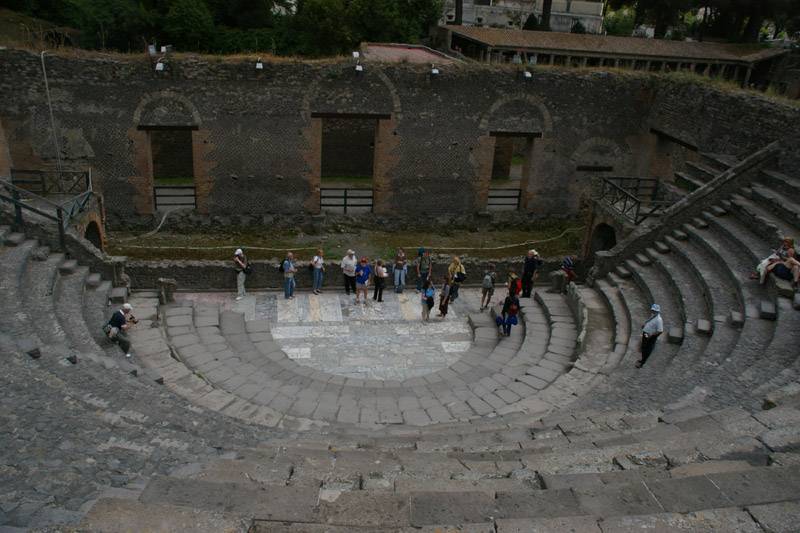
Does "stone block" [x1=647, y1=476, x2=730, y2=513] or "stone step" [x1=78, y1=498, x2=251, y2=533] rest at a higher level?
"stone step" [x1=78, y1=498, x2=251, y2=533]

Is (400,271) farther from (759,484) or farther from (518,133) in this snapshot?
(759,484)

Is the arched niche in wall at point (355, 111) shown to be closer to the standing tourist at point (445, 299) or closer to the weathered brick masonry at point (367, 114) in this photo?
the weathered brick masonry at point (367, 114)

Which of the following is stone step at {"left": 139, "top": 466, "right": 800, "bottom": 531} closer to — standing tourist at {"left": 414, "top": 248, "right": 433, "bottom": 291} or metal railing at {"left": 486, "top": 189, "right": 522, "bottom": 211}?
standing tourist at {"left": 414, "top": 248, "right": 433, "bottom": 291}

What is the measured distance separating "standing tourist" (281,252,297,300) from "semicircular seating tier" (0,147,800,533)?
159 cm

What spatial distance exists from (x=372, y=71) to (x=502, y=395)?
34.6ft

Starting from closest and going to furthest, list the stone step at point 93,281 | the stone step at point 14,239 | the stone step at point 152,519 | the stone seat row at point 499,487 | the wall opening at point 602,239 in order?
the stone step at point 152,519
the stone seat row at point 499,487
the stone step at point 14,239
the stone step at point 93,281
the wall opening at point 602,239

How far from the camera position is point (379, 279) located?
13.6 meters

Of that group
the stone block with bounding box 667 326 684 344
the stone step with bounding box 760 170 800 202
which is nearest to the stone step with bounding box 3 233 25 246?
the stone block with bounding box 667 326 684 344

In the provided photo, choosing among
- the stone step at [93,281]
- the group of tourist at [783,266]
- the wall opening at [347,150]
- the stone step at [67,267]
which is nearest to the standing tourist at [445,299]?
the group of tourist at [783,266]

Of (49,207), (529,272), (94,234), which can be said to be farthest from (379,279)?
(49,207)

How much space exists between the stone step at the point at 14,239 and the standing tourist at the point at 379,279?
661 centimetres

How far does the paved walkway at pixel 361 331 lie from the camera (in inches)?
444

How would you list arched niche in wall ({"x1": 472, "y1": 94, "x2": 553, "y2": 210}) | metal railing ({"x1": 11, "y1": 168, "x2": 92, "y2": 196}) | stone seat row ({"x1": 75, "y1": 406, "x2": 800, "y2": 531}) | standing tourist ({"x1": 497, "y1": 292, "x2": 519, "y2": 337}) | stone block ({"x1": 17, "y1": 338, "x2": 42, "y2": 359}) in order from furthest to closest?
arched niche in wall ({"x1": 472, "y1": 94, "x2": 553, "y2": 210}), metal railing ({"x1": 11, "y1": 168, "x2": 92, "y2": 196}), standing tourist ({"x1": 497, "y1": 292, "x2": 519, "y2": 337}), stone block ({"x1": 17, "y1": 338, "x2": 42, "y2": 359}), stone seat row ({"x1": 75, "y1": 406, "x2": 800, "y2": 531})

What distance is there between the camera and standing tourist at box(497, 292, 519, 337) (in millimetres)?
11883
